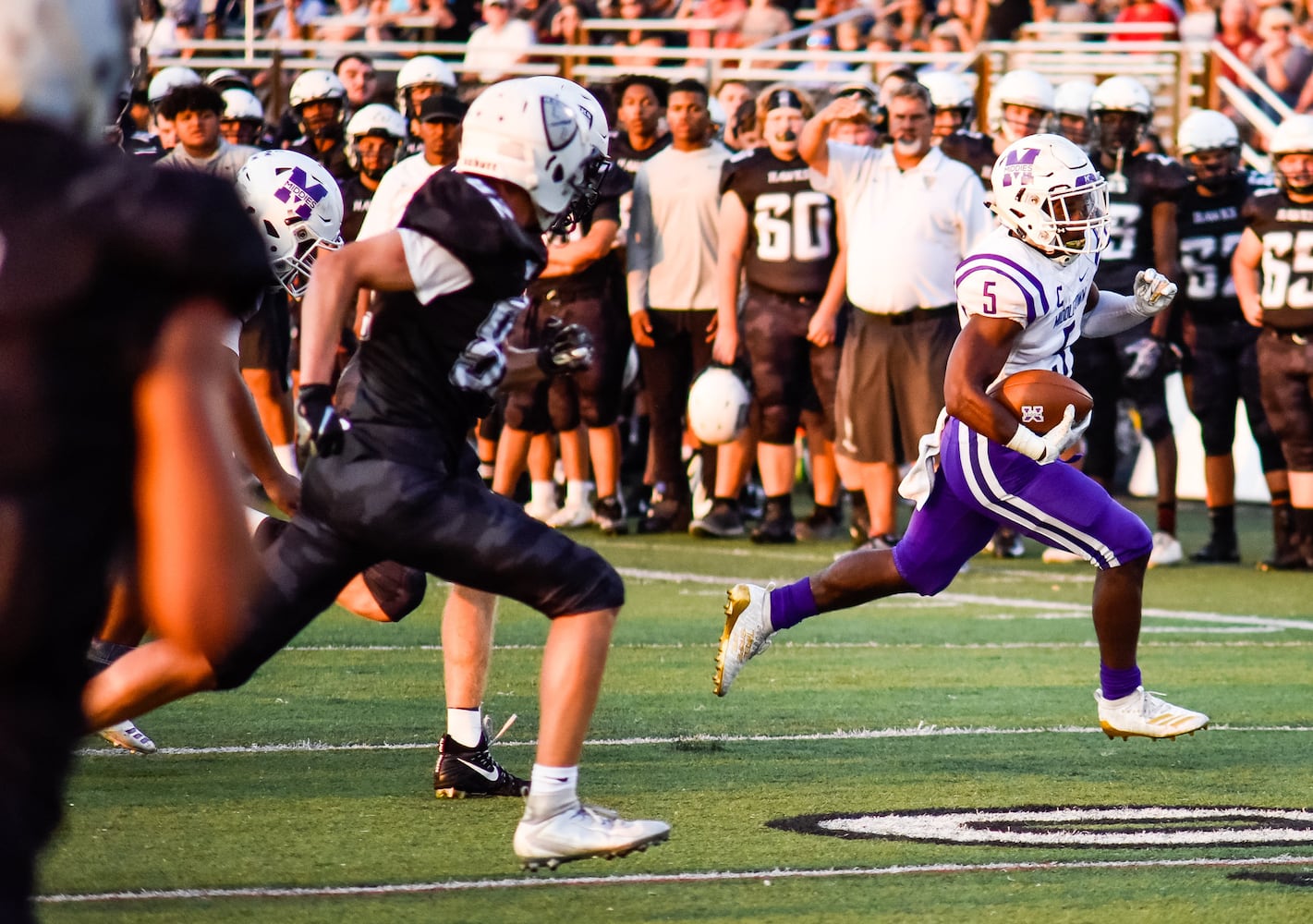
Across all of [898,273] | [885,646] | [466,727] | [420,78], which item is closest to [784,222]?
[898,273]

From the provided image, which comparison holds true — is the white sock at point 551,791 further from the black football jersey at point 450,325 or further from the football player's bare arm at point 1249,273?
the football player's bare arm at point 1249,273

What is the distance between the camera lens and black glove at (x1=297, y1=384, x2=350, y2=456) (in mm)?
4172

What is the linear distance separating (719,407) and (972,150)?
2.02 m

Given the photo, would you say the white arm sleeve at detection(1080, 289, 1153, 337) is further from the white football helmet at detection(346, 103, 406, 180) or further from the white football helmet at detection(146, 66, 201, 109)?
the white football helmet at detection(146, 66, 201, 109)

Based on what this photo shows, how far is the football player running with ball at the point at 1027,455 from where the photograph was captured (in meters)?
5.61

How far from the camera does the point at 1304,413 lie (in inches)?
400

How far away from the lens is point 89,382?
84.2 inches

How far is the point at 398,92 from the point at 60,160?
1055cm

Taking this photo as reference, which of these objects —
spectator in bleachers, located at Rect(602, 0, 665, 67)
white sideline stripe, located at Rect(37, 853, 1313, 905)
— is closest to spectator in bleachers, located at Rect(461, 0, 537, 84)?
spectator in bleachers, located at Rect(602, 0, 665, 67)

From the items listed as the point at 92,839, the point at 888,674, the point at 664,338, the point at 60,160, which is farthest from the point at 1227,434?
the point at 60,160

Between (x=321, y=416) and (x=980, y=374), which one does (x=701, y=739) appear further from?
(x=321, y=416)

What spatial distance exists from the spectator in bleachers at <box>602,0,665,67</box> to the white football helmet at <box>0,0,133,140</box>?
12.6 meters

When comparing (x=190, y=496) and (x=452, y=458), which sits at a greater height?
(x=190, y=496)

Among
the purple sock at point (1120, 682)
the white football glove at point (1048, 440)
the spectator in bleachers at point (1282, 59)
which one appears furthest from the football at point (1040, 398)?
the spectator in bleachers at point (1282, 59)
